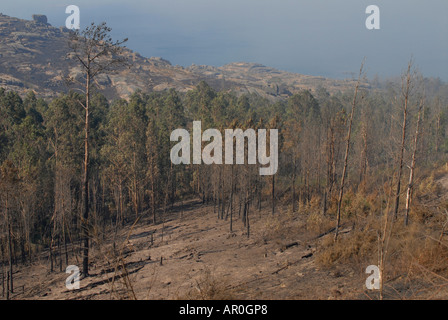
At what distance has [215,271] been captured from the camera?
1502 cm

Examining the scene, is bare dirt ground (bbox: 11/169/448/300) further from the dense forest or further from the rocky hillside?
the rocky hillside

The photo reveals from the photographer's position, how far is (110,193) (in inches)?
1326

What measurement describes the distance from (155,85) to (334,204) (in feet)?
383

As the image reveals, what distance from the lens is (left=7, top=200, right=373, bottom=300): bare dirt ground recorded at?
33.7ft

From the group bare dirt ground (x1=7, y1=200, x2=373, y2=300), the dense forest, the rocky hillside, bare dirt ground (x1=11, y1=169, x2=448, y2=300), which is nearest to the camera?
bare dirt ground (x1=11, y1=169, x2=448, y2=300)

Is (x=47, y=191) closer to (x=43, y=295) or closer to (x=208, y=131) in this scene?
(x=43, y=295)

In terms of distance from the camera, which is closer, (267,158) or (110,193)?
(267,158)

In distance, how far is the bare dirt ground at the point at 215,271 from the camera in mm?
10266

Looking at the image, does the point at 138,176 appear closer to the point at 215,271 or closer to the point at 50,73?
the point at 215,271

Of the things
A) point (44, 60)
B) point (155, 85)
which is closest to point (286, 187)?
point (155, 85)

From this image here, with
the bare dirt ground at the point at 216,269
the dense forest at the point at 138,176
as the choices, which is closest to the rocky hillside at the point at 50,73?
the dense forest at the point at 138,176

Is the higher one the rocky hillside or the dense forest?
the rocky hillside

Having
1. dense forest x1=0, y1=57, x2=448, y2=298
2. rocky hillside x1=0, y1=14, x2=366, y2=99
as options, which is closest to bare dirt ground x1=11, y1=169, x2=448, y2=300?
dense forest x1=0, y1=57, x2=448, y2=298

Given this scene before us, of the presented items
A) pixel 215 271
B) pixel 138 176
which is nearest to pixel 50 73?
pixel 138 176
